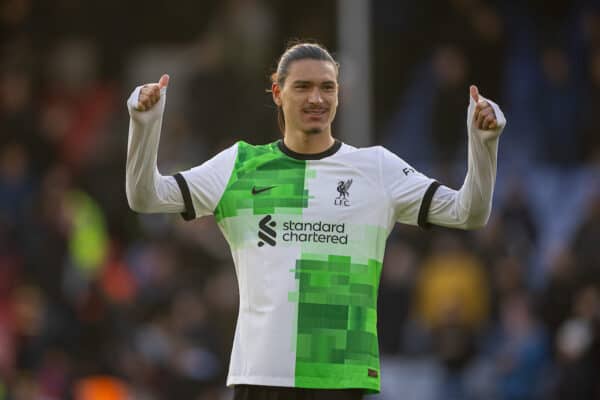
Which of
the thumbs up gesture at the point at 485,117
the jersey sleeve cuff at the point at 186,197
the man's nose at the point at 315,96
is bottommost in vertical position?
the jersey sleeve cuff at the point at 186,197

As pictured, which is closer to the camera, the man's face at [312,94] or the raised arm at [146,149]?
the raised arm at [146,149]

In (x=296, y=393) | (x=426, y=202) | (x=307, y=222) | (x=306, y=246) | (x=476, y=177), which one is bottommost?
(x=296, y=393)

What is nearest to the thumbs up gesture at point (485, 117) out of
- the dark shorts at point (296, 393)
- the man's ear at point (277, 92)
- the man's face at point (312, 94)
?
the man's face at point (312, 94)

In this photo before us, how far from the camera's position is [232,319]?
45.5 ft

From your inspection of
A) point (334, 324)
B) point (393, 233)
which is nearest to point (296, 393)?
point (334, 324)

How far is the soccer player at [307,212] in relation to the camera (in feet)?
20.5

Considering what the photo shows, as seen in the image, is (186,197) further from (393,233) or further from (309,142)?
(393,233)

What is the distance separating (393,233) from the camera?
13.8m

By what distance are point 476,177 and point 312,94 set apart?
2.65 ft

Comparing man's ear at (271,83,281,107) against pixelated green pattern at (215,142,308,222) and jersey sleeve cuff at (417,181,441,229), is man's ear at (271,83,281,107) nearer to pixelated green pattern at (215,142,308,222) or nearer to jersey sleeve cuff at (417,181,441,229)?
pixelated green pattern at (215,142,308,222)

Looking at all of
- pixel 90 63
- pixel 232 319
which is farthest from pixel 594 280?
pixel 90 63

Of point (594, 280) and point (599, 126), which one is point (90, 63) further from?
point (594, 280)

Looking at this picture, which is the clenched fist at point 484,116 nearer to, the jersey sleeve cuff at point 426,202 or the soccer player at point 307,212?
the soccer player at point 307,212

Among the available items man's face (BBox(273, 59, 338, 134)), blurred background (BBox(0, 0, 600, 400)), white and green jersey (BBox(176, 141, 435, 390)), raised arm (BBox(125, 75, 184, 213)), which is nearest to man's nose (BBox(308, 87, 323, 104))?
man's face (BBox(273, 59, 338, 134))
